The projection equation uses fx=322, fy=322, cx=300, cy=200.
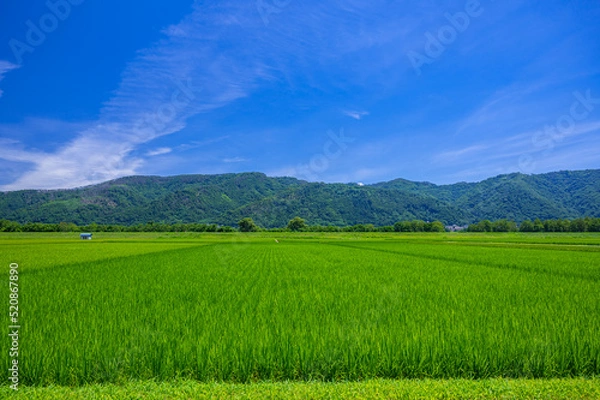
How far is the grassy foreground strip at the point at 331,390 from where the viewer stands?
3.53m

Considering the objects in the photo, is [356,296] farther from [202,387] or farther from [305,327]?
[202,387]

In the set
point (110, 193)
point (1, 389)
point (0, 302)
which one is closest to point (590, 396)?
point (1, 389)

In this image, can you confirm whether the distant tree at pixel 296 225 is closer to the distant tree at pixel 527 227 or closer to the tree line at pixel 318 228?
the tree line at pixel 318 228

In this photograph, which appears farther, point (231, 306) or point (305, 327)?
point (231, 306)

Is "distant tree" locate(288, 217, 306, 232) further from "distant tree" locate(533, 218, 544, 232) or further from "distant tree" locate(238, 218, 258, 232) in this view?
"distant tree" locate(533, 218, 544, 232)

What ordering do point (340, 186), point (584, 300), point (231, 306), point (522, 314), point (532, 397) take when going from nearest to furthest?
point (532, 397)
point (522, 314)
point (231, 306)
point (584, 300)
point (340, 186)

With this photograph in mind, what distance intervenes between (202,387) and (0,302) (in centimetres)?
649

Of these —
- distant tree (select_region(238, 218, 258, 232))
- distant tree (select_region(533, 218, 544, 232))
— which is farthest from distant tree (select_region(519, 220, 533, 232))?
distant tree (select_region(238, 218, 258, 232))

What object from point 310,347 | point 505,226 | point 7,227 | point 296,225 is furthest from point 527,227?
point 7,227

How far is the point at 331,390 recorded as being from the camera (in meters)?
3.64

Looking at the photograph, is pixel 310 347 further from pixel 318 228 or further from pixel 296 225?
pixel 296 225

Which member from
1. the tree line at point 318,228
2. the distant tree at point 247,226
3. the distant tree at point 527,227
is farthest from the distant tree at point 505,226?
the distant tree at point 247,226

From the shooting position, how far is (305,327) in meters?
5.38

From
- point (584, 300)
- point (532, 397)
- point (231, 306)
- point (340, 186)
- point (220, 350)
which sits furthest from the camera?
point (340, 186)
